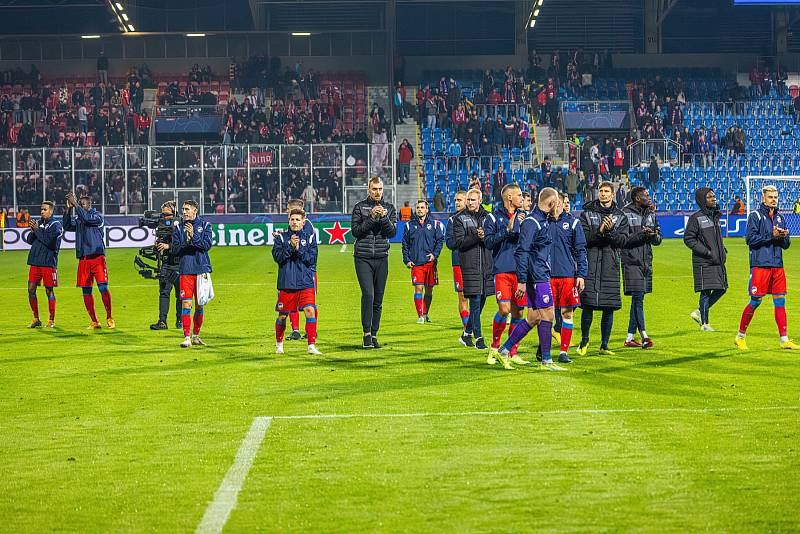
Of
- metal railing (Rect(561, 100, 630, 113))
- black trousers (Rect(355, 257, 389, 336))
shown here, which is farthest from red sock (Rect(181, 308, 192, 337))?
metal railing (Rect(561, 100, 630, 113))

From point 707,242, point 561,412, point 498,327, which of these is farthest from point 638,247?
point 561,412

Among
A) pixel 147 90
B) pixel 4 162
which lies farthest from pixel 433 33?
pixel 4 162

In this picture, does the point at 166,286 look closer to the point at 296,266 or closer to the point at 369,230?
the point at 296,266

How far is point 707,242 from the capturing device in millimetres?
16031

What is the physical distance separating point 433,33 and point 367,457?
53.1 m

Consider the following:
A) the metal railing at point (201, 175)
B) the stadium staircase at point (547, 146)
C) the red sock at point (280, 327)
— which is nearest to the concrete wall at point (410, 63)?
the stadium staircase at point (547, 146)

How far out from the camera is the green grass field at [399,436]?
23.1 feet

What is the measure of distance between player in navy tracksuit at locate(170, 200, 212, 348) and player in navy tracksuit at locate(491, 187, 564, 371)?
470 cm

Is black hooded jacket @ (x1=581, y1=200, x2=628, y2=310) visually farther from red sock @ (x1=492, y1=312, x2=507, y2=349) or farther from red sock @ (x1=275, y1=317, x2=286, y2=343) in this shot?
red sock @ (x1=275, y1=317, x2=286, y2=343)

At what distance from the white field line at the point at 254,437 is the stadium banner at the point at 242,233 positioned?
3353 cm

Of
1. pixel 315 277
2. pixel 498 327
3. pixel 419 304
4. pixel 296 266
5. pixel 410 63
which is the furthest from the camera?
pixel 410 63

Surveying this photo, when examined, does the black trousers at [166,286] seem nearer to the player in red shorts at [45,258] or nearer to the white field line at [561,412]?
the player in red shorts at [45,258]

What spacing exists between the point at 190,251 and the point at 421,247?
15.1ft

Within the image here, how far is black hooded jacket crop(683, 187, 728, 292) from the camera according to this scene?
15.9m
